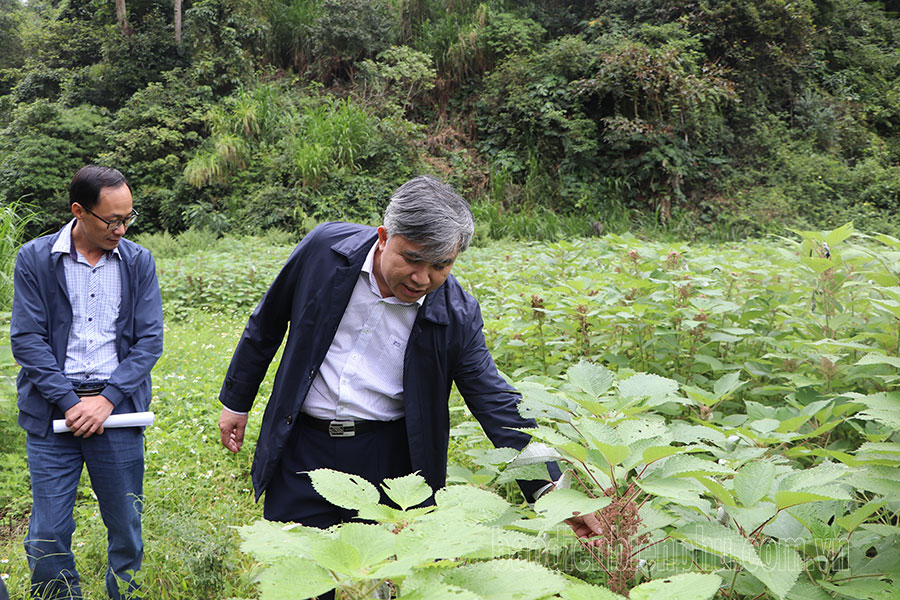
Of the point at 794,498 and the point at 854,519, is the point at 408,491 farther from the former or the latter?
Answer: the point at 854,519

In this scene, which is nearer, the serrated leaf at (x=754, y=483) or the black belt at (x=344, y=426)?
the serrated leaf at (x=754, y=483)

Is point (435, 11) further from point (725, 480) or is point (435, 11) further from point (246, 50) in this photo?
point (725, 480)

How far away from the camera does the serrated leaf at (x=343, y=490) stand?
0.79m

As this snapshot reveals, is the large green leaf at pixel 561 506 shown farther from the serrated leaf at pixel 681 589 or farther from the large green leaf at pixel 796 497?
the large green leaf at pixel 796 497

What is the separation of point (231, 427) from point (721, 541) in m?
1.79

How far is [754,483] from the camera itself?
99 centimetres

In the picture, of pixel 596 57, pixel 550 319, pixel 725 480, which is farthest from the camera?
pixel 596 57

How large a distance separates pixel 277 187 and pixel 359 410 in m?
11.0

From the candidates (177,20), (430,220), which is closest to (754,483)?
(430,220)

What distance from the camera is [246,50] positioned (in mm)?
16000

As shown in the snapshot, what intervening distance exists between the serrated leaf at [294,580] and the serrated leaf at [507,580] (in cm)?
13

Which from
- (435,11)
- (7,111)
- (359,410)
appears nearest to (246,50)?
(435,11)

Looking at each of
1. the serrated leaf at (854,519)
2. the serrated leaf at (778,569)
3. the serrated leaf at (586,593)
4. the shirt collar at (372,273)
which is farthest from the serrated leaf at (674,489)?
the shirt collar at (372,273)

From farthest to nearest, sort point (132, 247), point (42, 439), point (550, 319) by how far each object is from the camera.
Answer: point (550, 319) < point (132, 247) < point (42, 439)
